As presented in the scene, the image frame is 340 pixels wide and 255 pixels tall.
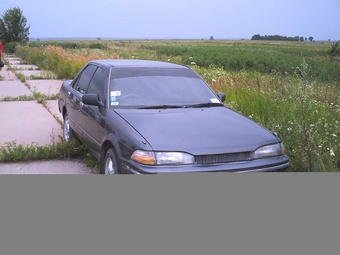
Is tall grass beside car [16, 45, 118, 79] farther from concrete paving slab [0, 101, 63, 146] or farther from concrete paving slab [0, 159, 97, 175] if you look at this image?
concrete paving slab [0, 159, 97, 175]

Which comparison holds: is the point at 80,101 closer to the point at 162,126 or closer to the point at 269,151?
the point at 162,126

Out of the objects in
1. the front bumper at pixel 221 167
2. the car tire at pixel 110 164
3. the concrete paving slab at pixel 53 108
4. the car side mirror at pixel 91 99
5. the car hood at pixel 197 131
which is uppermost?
the car side mirror at pixel 91 99

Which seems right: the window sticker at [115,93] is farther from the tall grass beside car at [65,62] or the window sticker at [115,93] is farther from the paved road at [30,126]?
the tall grass beside car at [65,62]

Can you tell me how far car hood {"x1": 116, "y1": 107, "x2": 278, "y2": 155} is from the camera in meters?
3.80

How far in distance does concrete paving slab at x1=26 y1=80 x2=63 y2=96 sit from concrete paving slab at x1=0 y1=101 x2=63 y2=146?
81.2 inches

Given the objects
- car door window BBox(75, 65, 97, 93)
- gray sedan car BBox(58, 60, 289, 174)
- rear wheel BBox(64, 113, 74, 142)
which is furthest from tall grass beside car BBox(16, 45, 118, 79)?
gray sedan car BBox(58, 60, 289, 174)

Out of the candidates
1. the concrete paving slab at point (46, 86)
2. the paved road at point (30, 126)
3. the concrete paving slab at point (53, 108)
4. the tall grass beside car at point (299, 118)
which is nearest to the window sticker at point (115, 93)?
the paved road at point (30, 126)

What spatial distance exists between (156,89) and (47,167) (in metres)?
1.95

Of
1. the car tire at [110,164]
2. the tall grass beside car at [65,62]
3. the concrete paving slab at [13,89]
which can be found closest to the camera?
the car tire at [110,164]

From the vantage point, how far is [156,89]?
17.1ft

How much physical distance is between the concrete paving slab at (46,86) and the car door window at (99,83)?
21.3 feet

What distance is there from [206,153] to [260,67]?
76.8 feet

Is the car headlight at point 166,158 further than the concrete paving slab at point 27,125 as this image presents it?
No

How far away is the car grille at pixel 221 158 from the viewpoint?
12.3ft
